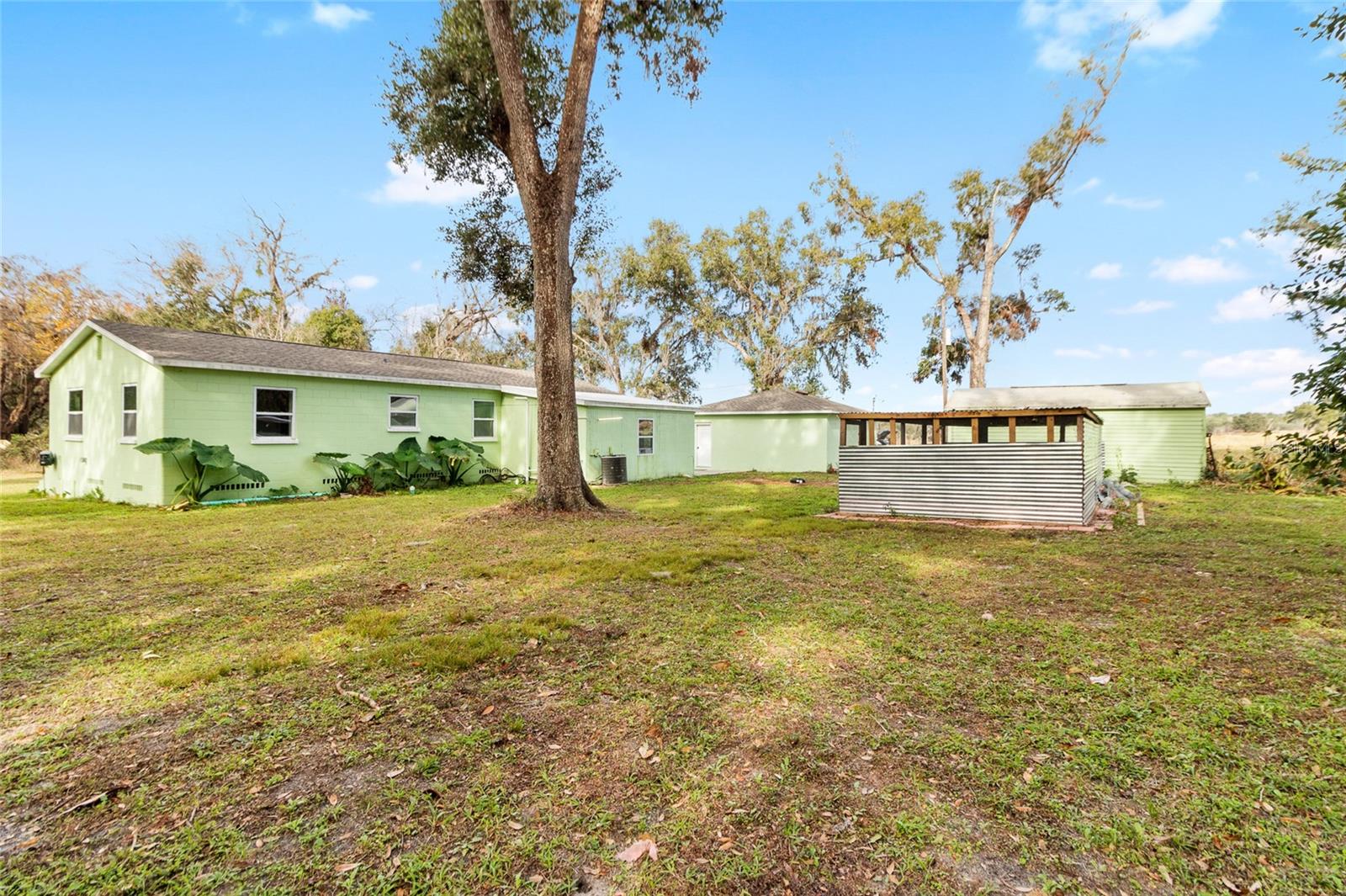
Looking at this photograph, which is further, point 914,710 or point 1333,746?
point 914,710

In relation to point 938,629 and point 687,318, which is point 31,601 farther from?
point 687,318

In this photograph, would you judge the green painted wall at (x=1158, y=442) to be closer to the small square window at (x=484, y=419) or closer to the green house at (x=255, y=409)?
the green house at (x=255, y=409)

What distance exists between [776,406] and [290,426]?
53.9 feet

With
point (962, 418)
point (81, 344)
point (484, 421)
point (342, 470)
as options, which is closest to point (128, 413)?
point (81, 344)

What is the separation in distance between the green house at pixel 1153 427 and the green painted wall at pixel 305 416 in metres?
15.5

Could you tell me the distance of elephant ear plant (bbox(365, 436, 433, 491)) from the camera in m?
13.7

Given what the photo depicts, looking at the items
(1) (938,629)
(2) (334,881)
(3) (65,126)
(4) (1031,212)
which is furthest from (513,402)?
(4) (1031,212)

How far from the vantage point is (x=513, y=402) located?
16859mm

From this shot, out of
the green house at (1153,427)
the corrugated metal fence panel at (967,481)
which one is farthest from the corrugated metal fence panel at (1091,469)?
the green house at (1153,427)

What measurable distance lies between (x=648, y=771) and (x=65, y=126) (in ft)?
89.1

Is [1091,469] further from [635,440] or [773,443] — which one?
[773,443]

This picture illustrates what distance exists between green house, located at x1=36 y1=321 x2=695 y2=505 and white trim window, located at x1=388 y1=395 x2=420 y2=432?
2 cm

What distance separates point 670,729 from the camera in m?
2.65

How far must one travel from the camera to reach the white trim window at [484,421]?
16594 mm
